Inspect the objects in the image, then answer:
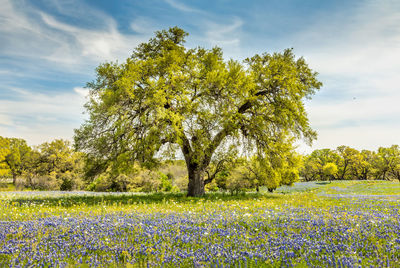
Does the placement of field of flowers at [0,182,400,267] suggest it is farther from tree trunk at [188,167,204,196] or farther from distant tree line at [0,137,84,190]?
distant tree line at [0,137,84,190]

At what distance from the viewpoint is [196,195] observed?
15.8m

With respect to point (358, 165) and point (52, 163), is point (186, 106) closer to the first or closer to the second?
point (52, 163)

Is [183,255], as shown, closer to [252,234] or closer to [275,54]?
[252,234]

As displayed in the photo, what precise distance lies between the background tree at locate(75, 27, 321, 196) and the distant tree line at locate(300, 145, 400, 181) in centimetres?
5725

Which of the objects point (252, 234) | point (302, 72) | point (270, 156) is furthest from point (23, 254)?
point (302, 72)

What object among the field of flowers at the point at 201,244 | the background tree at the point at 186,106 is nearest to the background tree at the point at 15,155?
the background tree at the point at 186,106

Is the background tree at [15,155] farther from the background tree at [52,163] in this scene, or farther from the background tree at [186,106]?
the background tree at [186,106]

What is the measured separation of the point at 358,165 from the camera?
77.4 m

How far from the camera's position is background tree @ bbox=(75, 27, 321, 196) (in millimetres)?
13359

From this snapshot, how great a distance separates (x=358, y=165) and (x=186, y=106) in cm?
8261

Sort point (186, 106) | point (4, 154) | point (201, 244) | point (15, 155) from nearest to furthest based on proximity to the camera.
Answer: point (201, 244) < point (186, 106) < point (4, 154) < point (15, 155)

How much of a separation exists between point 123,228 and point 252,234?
3165mm

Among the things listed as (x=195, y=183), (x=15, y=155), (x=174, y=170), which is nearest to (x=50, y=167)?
(x=15, y=155)

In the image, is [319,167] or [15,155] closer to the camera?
[15,155]
